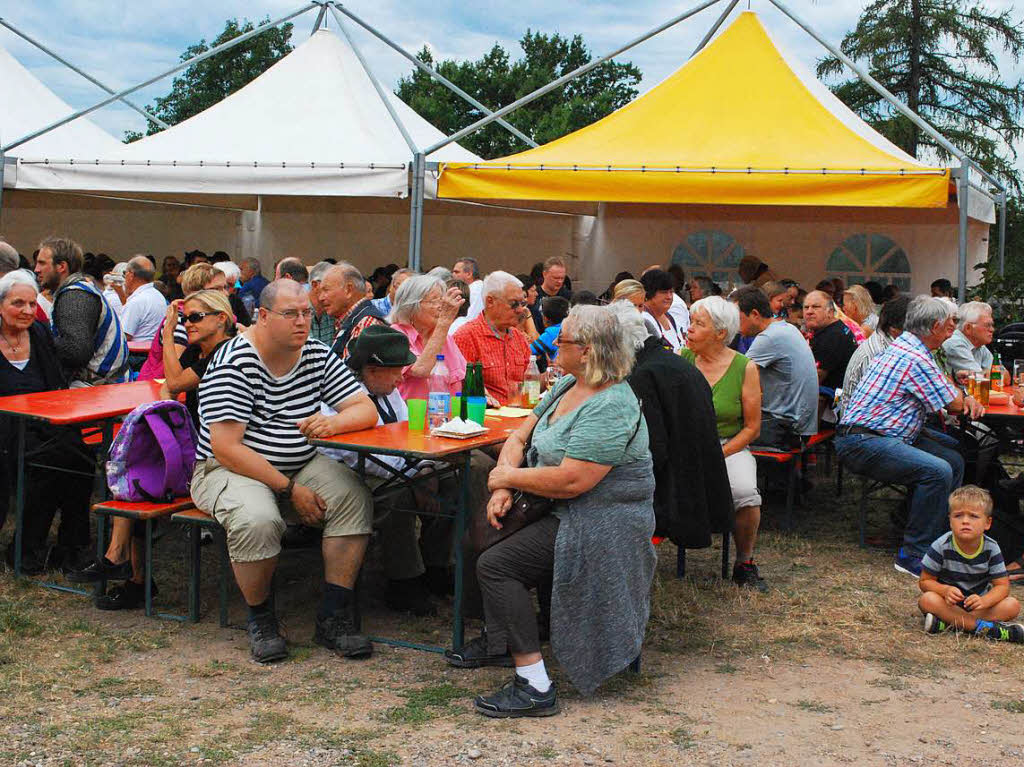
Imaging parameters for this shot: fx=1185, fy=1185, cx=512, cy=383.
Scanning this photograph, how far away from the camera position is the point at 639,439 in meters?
3.70

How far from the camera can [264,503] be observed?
4.00 meters

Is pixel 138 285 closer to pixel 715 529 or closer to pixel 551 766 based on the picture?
pixel 715 529

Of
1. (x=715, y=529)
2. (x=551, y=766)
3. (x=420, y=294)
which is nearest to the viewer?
(x=551, y=766)

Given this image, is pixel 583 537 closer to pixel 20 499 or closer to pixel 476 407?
pixel 476 407

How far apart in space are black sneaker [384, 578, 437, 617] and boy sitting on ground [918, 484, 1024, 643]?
1.92 metres

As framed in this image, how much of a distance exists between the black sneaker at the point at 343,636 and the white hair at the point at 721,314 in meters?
2.04

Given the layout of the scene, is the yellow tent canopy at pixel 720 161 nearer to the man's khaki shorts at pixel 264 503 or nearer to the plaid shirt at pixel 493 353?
the plaid shirt at pixel 493 353

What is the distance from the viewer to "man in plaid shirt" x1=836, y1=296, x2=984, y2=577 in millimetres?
5441

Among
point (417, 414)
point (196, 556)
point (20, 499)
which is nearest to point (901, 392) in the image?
point (417, 414)

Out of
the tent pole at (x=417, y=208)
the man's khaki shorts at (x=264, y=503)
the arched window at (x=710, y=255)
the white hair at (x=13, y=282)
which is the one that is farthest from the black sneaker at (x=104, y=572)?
the arched window at (x=710, y=255)

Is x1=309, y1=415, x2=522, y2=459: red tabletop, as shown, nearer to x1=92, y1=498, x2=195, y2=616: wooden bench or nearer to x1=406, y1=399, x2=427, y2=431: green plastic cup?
x1=406, y1=399, x2=427, y2=431: green plastic cup

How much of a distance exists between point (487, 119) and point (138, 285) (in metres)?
3.17

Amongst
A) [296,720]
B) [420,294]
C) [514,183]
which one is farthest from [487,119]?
[296,720]

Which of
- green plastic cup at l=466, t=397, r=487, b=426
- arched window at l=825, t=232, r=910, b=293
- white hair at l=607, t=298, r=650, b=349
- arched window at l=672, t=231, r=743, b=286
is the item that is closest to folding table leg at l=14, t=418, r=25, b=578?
green plastic cup at l=466, t=397, r=487, b=426
